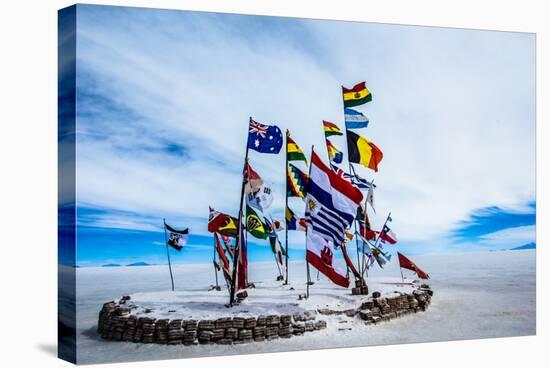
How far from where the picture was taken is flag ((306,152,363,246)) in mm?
10609

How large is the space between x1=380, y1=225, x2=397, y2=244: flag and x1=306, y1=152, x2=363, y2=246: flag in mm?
525

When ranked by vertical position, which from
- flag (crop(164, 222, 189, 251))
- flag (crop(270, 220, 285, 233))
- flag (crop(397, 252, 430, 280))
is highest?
flag (crop(270, 220, 285, 233))

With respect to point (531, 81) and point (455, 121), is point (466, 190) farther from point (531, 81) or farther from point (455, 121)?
point (531, 81)

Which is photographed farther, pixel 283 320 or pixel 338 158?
pixel 338 158

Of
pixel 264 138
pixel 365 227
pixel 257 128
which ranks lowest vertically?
pixel 365 227

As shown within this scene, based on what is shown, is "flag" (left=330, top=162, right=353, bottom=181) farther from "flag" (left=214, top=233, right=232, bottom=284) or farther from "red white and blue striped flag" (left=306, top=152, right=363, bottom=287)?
"flag" (left=214, top=233, right=232, bottom=284)

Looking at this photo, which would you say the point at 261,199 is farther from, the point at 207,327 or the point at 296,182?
the point at 207,327

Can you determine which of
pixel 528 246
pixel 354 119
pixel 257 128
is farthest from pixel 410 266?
pixel 257 128

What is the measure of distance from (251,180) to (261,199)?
0.26 meters

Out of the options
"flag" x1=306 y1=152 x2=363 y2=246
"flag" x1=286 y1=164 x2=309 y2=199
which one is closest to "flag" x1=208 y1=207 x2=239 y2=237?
"flag" x1=286 y1=164 x2=309 y2=199

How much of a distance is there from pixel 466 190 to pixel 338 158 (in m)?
1.89

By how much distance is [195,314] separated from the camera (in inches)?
387

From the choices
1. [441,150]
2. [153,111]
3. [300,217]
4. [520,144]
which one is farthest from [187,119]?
[520,144]

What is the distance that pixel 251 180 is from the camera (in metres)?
10.3
